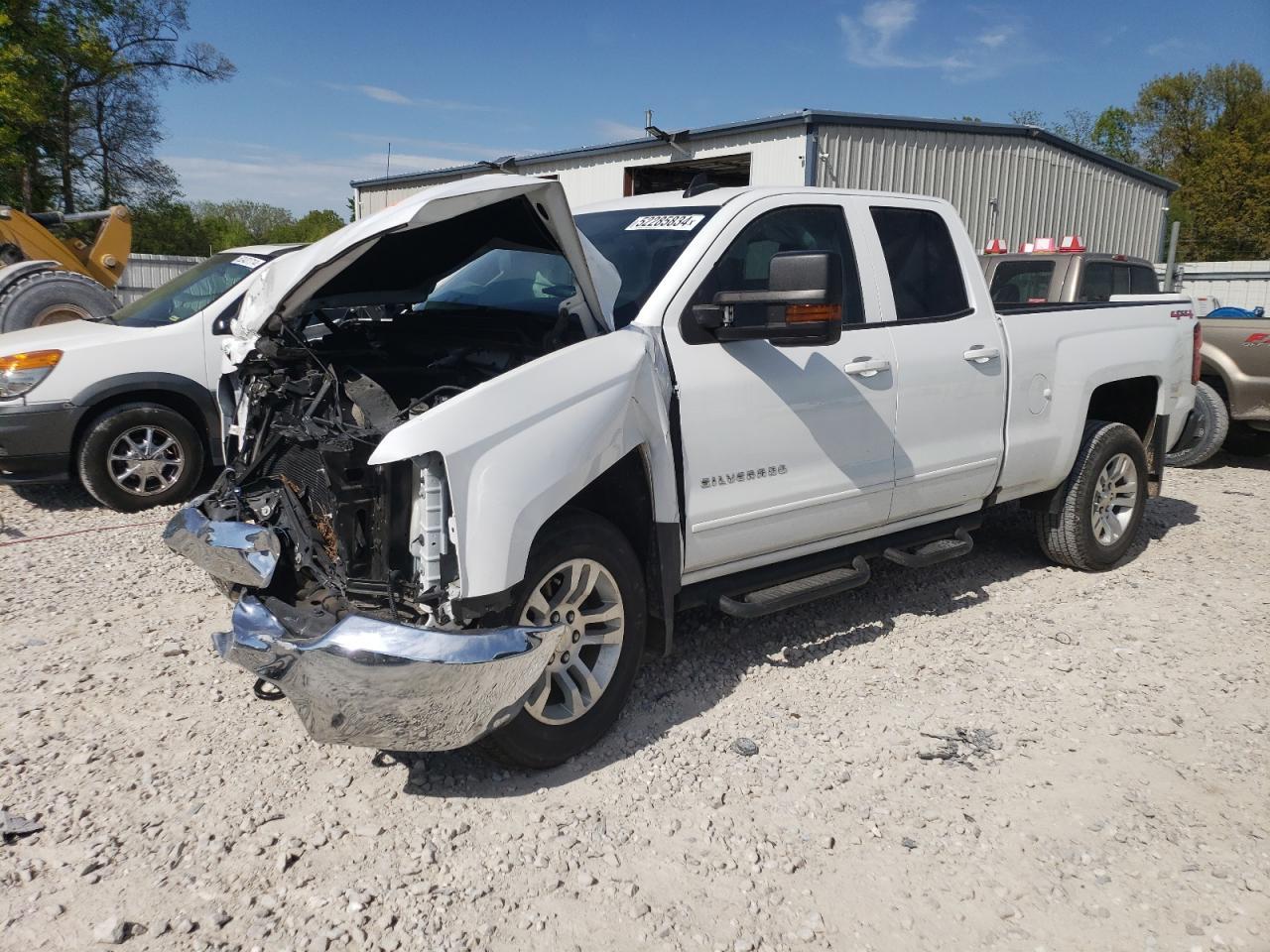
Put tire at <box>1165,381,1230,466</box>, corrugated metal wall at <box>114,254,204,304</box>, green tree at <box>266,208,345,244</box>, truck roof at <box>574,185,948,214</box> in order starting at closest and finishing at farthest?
truck roof at <box>574,185,948,214</box>
tire at <box>1165,381,1230,466</box>
corrugated metal wall at <box>114,254,204,304</box>
green tree at <box>266,208,345,244</box>

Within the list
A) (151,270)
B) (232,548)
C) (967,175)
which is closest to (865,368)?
(232,548)

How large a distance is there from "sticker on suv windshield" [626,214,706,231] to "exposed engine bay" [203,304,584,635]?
587 mm

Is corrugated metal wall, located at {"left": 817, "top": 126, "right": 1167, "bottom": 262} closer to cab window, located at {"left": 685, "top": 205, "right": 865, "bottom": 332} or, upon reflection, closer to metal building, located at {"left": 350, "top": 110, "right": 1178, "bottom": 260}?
metal building, located at {"left": 350, "top": 110, "right": 1178, "bottom": 260}

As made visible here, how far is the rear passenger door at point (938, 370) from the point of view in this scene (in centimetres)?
443

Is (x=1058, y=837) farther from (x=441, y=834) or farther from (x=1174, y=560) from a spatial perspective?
(x=1174, y=560)

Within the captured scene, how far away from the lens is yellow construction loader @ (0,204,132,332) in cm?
859

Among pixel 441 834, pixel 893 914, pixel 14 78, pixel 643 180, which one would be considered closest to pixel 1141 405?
pixel 893 914

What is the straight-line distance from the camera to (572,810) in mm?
3191

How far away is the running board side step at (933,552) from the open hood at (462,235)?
6.28ft

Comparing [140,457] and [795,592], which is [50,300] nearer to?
[140,457]

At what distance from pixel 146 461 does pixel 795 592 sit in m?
4.84

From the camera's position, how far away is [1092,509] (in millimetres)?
5637

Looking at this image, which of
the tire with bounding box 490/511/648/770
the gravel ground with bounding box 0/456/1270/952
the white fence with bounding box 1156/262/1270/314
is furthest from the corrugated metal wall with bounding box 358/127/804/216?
the white fence with bounding box 1156/262/1270/314

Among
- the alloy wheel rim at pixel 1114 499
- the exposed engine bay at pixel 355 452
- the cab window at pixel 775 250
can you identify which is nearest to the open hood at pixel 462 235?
the exposed engine bay at pixel 355 452
